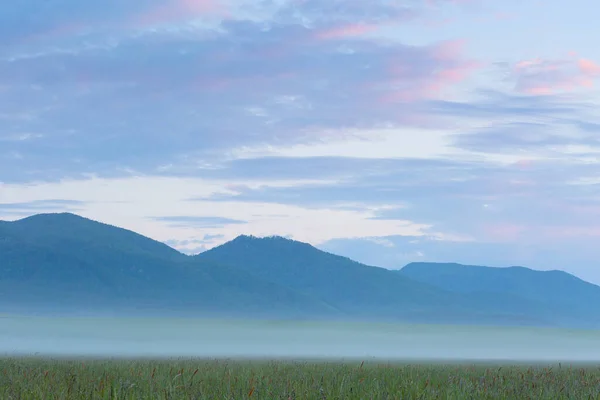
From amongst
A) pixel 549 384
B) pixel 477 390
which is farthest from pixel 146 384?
pixel 549 384

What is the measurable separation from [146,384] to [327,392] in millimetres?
3164

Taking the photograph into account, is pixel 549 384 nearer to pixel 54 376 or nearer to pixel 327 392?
pixel 327 392

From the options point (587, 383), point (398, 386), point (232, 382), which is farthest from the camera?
point (587, 383)

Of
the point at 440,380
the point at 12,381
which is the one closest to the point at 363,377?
the point at 440,380

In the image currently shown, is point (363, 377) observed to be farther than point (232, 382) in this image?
Yes

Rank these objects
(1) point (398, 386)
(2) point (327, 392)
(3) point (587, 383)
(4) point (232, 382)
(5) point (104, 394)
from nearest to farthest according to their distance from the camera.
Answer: (5) point (104, 394)
(2) point (327, 392)
(1) point (398, 386)
(4) point (232, 382)
(3) point (587, 383)

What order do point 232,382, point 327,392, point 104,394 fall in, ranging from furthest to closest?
point 232,382 → point 327,392 → point 104,394

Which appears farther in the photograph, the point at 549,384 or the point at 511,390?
the point at 549,384

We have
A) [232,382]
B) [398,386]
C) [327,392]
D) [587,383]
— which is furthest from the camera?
[587,383]

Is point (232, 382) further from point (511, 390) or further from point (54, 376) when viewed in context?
point (511, 390)

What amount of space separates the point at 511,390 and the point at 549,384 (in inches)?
84.0

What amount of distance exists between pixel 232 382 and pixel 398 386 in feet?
10.9

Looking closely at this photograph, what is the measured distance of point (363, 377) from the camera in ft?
63.1

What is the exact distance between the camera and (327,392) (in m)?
14.9
